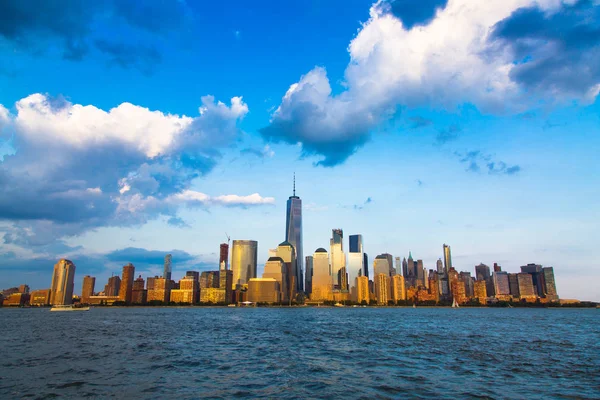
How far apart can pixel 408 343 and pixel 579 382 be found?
3353 centimetres

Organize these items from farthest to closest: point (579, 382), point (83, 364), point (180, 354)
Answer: point (180, 354) < point (83, 364) < point (579, 382)

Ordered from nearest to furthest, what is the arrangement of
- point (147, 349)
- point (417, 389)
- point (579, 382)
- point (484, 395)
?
point (484, 395)
point (417, 389)
point (579, 382)
point (147, 349)

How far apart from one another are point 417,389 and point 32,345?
210 ft

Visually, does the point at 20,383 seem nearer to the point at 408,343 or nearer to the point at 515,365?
the point at 515,365

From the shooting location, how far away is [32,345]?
213ft

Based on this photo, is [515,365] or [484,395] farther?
[515,365]

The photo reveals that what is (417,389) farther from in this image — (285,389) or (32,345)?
(32,345)

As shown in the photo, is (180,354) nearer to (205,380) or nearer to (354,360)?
(205,380)

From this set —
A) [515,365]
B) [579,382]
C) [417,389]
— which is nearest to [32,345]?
[417,389]

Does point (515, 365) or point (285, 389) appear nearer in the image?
point (285, 389)

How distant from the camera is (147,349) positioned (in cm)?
5853

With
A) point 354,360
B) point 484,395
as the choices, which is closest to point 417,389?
point 484,395

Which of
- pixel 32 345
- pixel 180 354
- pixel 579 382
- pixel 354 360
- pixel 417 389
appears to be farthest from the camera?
pixel 32 345

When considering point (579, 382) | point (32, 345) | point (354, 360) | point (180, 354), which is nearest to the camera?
point (579, 382)
